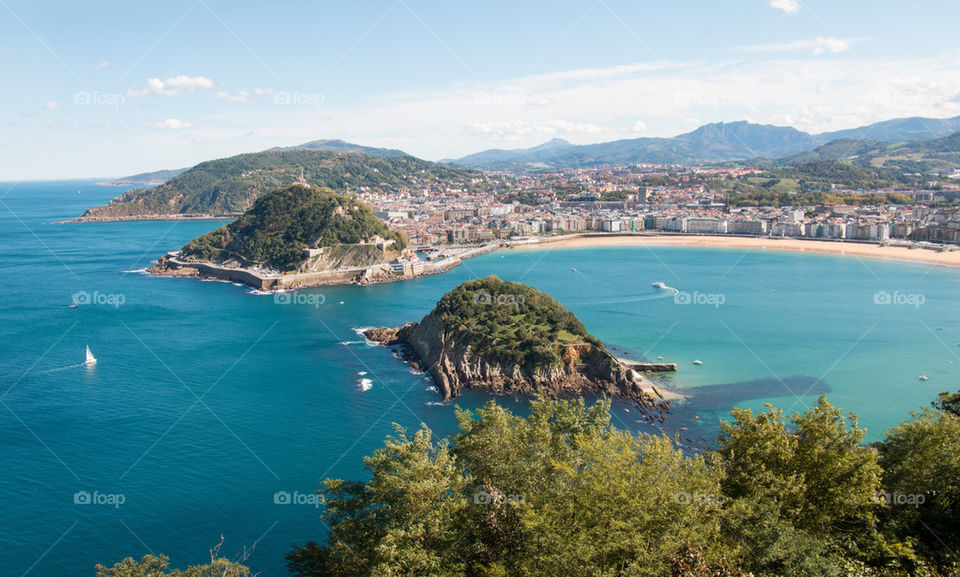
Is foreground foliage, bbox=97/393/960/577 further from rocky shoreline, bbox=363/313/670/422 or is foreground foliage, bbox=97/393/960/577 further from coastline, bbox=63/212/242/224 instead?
coastline, bbox=63/212/242/224

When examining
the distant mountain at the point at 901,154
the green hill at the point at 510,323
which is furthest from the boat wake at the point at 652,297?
the distant mountain at the point at 901,154

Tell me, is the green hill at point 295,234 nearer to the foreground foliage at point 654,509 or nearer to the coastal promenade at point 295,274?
the coastal promenade at point 295,274

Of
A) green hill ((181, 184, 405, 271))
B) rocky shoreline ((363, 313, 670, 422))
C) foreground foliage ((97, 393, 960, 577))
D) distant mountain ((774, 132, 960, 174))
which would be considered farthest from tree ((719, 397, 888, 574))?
distant mountain ((774, 132, 960, 174))

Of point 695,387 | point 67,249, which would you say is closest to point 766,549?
point 695,387

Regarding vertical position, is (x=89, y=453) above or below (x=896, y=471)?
below

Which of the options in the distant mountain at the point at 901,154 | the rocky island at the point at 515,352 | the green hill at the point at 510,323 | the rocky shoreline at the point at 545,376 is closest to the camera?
the rocky shoreline at the point at 545,376

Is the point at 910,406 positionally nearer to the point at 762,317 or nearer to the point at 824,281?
the point at 762,317
